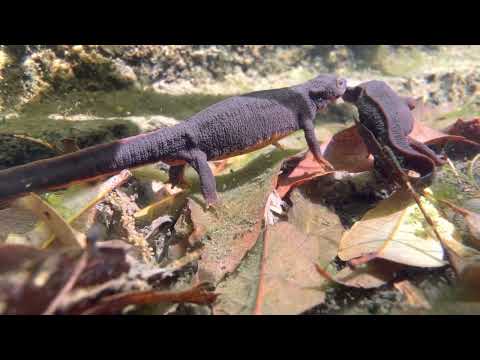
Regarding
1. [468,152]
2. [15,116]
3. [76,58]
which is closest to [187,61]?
[76,58]

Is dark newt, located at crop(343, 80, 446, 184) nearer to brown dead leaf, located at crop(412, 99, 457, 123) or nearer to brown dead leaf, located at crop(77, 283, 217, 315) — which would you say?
brown dead leaf, located at crop(412, 99, 457, 123)

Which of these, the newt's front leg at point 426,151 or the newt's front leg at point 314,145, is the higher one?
the newt's front leg at point 426,151

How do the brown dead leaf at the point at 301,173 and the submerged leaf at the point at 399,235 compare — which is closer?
the submerged leaf at the point at 399,235

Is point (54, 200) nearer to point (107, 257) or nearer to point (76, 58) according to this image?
point (107, 257)

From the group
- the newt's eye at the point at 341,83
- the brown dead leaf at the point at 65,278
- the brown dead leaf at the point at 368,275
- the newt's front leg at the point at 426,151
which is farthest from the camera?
the newt's eye at the point at 341,83

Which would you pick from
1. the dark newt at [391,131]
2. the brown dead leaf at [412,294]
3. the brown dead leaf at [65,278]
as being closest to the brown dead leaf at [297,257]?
the brown dead leaf at [412,294]

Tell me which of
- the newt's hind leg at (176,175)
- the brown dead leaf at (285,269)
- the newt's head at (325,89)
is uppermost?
the newt's head at (325,89)

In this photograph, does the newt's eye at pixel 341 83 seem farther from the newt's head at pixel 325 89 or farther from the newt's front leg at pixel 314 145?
the newt's front leg at pixel 314 145

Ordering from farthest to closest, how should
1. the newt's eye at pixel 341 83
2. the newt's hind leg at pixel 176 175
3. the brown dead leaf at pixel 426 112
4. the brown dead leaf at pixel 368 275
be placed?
the newt's eye at pixel 341 83, the brown dead leaf at pixel 426 112, the newt's hind leg at pixel 176 175, the brown dead leaf at pixel 368 275
